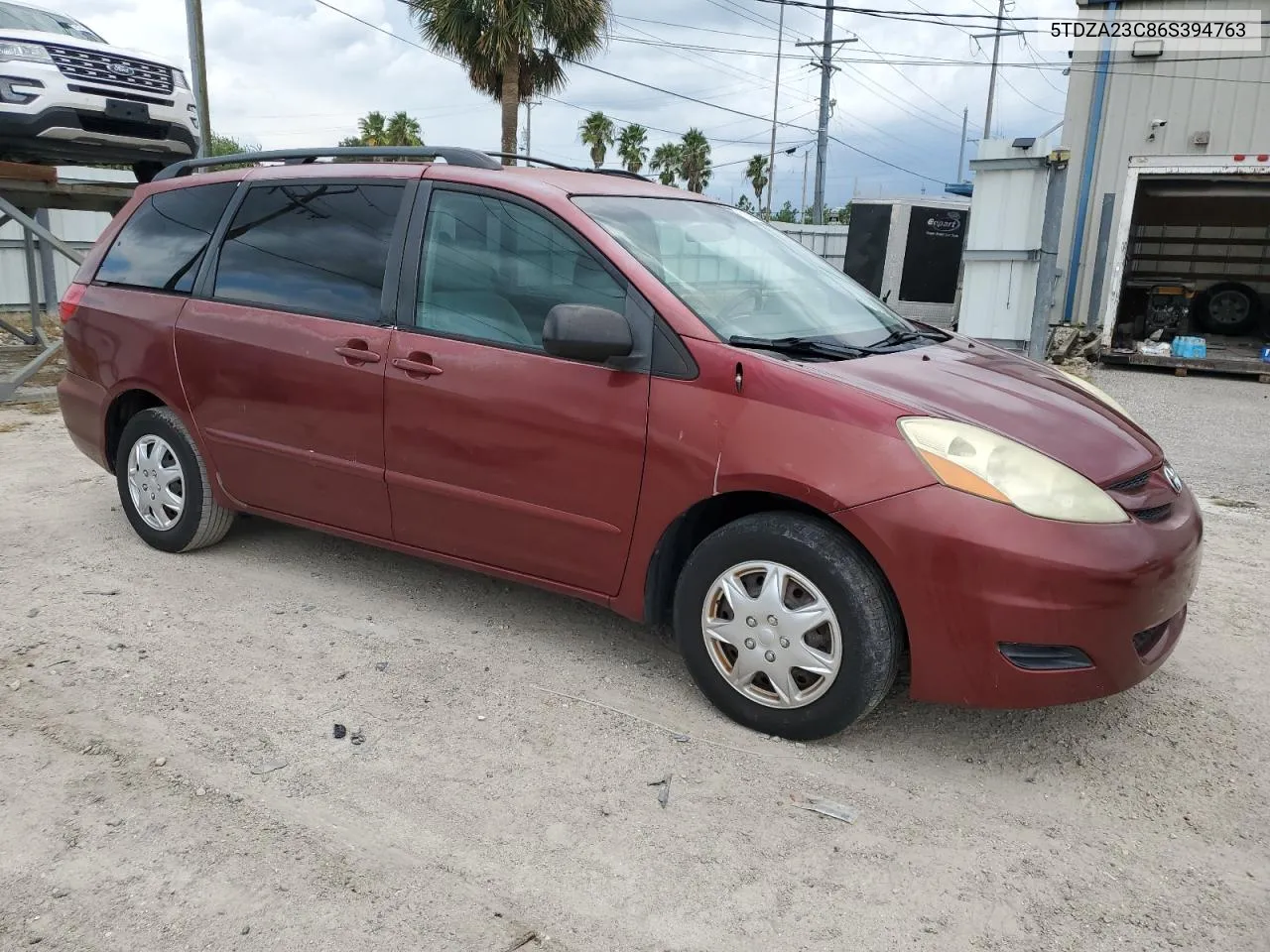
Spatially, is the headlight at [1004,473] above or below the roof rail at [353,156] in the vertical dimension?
below

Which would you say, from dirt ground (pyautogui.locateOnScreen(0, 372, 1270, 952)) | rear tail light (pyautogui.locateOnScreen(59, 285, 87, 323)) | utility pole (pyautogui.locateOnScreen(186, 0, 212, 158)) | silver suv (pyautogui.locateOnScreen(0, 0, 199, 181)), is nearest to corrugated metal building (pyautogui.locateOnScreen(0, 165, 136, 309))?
utility pole (pyautogui.locateOnScreen(186, 0, 212, 158))

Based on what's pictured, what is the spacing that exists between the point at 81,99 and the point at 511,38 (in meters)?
10.6

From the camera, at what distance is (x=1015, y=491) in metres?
2.65

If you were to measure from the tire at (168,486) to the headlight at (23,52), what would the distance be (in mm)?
4981

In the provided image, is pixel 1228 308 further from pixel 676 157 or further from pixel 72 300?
pixel 676 157

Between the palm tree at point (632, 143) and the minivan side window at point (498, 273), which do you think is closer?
the minivan side window at point (498, 273)

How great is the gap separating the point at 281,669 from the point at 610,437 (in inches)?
58.2

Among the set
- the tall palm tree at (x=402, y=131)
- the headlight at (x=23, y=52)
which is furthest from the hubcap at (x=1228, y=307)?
the tall palm tree at (x=402, y=131)

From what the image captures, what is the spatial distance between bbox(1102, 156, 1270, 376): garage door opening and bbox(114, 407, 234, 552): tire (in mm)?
11255

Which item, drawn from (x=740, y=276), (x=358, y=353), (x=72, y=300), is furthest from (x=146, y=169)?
(x=740, y=276)

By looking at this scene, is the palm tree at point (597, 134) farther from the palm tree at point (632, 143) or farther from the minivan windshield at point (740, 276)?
the minivan windshield at point (740, 276)

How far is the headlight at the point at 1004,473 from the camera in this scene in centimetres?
265

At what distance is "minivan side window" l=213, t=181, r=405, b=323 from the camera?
375 cm

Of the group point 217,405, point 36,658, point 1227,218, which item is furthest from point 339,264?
point 1227,218
